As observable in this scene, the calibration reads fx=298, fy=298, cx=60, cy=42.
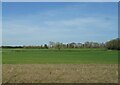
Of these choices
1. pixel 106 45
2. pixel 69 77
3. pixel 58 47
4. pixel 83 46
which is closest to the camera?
pixel 69 77

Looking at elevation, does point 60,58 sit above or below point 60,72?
→ above

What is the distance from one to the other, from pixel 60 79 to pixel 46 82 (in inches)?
38.7

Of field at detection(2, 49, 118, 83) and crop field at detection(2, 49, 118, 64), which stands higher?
crop field at detection(2, 49, 118, 64)

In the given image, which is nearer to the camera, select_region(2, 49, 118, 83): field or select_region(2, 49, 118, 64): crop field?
select_region(2, 49, 118, 83): field

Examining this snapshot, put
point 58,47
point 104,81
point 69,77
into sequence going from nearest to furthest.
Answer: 1. point 104,81
2. point 69,77
3. point 58,47

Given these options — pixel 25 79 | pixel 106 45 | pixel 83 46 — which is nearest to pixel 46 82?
pixel 25 79

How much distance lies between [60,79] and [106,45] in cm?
4427

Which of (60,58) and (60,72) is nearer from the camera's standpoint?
(60,72)

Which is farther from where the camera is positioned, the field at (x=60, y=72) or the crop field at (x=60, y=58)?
the crop field at (x=60, y=58)

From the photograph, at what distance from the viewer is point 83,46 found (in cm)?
6712

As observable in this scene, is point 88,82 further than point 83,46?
No

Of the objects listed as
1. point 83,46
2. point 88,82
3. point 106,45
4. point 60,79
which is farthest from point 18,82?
point 83,46

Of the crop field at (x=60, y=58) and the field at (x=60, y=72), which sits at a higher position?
the crop field at (x=60, y=58)

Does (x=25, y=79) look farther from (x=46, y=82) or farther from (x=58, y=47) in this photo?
(x=58, y=47)
